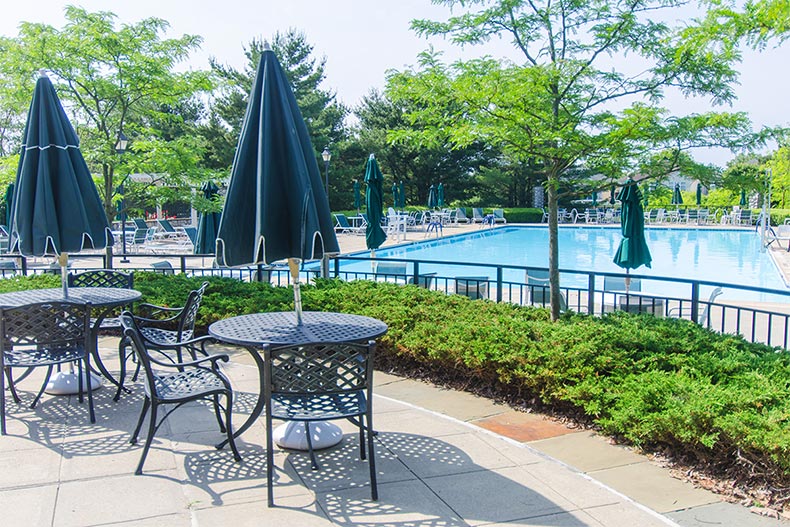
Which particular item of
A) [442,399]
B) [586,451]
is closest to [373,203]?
[442,399]

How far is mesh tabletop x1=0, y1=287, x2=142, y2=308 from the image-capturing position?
17.8 feet

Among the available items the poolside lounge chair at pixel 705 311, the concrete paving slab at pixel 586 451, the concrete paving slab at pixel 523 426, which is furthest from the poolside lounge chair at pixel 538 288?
the concrete paving slab at pixel 586 451

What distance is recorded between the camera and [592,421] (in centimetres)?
482

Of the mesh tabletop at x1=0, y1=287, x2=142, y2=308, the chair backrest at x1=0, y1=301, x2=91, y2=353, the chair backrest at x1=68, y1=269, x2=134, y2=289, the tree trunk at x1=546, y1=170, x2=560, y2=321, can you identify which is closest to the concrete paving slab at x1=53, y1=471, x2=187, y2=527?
the chair backrest at x1=0, y1=301, x2=91, y2=353

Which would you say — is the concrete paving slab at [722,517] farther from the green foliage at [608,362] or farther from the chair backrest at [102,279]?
the chair backrest at [102,279]

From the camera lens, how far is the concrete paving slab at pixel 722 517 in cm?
335

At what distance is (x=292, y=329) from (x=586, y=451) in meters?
2.10

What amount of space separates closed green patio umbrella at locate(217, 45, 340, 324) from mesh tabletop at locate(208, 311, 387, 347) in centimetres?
47

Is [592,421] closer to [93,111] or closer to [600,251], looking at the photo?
[93,111]

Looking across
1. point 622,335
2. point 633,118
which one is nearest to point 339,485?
point 622,335

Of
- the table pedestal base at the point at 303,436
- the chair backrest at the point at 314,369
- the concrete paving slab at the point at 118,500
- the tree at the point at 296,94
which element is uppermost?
the tree at the point at 296,94

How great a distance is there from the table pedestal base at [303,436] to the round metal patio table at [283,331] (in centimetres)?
26

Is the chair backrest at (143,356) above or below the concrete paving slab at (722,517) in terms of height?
above

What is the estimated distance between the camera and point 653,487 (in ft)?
12.5
